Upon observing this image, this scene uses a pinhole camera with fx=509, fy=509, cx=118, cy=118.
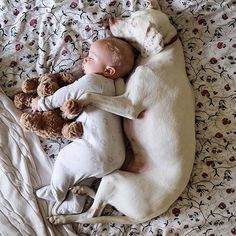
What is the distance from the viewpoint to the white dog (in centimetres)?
165

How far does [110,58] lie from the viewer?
168 centimetres

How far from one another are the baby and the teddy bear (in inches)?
1.1

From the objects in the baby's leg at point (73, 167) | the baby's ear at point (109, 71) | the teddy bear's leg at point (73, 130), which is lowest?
the baby's leg at point (73, 167)

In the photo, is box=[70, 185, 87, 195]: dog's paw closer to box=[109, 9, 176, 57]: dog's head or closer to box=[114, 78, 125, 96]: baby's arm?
box=[114, 78, 125, 96]: baby's arm

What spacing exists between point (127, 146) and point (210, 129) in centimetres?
29

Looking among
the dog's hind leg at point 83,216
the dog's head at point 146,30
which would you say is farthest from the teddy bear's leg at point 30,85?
the dog's hind leg at point 83,216

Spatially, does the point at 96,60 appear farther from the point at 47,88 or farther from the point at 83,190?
the point at 83,190

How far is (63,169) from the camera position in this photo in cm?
167

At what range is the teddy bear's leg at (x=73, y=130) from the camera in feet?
5.40

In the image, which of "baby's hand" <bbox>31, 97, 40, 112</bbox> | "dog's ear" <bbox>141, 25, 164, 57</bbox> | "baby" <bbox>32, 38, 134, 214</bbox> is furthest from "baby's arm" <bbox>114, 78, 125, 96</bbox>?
"baby's hand" <bbox>31, 97, 40, 112</bbox>

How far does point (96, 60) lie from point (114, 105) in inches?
6.8

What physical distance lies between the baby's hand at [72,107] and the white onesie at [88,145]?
4cm

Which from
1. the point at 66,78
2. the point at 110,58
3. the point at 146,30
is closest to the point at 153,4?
the point at 146,30

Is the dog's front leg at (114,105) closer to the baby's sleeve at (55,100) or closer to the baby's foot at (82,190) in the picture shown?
the baby's sleeve at (55,100)
